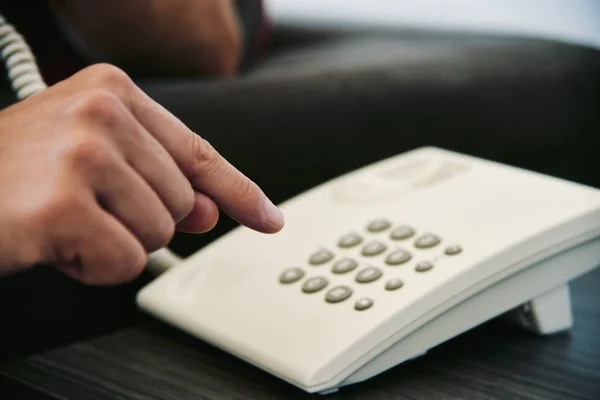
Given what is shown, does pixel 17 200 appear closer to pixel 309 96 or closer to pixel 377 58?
pixel 309 96

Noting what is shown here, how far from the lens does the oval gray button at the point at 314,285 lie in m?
0.43

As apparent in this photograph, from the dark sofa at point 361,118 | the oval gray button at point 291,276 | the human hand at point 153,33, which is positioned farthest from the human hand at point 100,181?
the human hand at point 153,33

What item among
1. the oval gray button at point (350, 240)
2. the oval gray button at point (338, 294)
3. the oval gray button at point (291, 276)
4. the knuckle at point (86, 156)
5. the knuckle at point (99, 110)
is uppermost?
the knuckle at point (99, 110)

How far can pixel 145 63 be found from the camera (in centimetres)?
69

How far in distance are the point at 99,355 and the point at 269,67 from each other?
408mm

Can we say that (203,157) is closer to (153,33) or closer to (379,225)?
(379,225)

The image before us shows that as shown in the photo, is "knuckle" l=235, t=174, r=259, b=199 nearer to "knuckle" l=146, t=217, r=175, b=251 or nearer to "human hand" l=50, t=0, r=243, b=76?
"knuckle" l=146, t=217, r=175, b=251

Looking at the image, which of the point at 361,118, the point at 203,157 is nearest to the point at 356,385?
the point at 203,157

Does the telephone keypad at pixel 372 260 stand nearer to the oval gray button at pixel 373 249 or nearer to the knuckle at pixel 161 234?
the oval gray button at pixel 373 249

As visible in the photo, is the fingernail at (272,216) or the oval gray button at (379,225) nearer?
the fingernail at (272,216)

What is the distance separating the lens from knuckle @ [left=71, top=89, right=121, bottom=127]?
0.31 meters

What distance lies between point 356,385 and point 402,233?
0.09 meters

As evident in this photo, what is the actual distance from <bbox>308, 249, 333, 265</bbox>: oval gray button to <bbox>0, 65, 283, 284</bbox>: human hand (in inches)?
4.2

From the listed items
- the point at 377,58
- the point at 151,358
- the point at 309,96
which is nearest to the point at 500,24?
the point at 377,58
